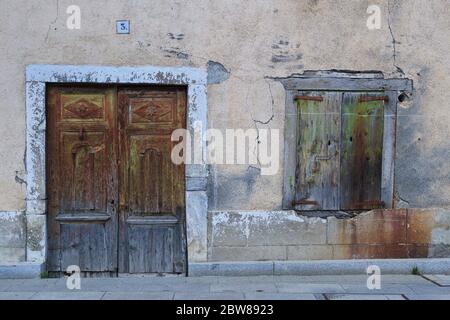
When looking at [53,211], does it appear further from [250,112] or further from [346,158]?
[346,158]

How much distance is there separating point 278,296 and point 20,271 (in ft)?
8.96

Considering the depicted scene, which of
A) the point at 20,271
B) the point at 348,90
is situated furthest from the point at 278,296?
the point at 20,271

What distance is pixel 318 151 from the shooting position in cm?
527

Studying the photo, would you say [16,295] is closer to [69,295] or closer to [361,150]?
[69,295]

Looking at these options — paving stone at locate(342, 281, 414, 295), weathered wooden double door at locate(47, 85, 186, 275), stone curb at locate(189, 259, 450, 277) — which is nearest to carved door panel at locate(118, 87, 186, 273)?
weathered wooden double door at locate(47, 85, 186, 275)

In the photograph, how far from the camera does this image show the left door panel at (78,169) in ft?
16.9

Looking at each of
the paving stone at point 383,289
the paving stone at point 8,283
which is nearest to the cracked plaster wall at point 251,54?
the paving stone at point 8,283

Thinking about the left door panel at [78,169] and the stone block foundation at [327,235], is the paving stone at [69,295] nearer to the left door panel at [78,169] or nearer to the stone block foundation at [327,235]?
the left door panel at [78,169]

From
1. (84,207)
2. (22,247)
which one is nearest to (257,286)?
(84,207)

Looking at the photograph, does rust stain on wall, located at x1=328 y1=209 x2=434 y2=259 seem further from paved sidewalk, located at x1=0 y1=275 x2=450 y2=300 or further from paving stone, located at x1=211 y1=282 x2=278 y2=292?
paving stone, located at x1=211 y1=282 x2=278 y2=292

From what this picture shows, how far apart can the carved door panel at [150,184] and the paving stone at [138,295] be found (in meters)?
0.69

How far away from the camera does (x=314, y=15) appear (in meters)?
5.18

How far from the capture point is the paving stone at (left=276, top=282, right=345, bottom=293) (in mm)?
4660

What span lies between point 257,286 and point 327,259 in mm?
954
